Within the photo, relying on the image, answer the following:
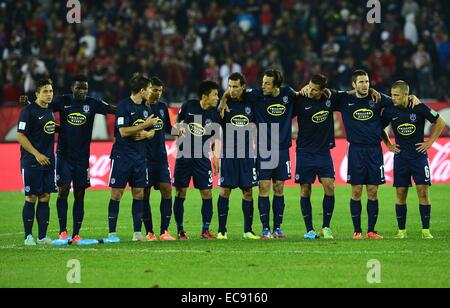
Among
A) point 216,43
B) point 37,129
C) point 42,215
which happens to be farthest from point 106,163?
point 37,129

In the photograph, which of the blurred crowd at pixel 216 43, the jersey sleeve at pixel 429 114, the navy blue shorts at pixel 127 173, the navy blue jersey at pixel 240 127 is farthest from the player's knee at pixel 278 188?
the blurred crowd at pixel 216 43

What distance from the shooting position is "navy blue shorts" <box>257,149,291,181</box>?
572 inches

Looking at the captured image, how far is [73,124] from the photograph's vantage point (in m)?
14.3

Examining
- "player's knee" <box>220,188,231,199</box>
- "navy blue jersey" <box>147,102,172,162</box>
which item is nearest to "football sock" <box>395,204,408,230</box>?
"player's knee" <box>220,188,231,199</box>

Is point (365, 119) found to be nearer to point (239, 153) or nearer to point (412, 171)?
point (412, 171)

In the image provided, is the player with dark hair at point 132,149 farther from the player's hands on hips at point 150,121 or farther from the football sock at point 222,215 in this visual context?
the football sock at point 222,215

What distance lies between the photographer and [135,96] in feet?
46.0

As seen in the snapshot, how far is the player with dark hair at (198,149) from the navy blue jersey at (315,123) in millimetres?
1224

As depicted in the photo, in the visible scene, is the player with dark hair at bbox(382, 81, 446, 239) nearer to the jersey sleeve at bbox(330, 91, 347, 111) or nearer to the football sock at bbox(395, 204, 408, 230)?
the football sock at bbox(395, 204, 408, 230)

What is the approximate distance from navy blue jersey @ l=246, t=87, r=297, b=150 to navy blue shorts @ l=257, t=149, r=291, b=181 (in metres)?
0.16

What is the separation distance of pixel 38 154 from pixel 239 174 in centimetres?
283

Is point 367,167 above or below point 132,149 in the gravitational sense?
below
